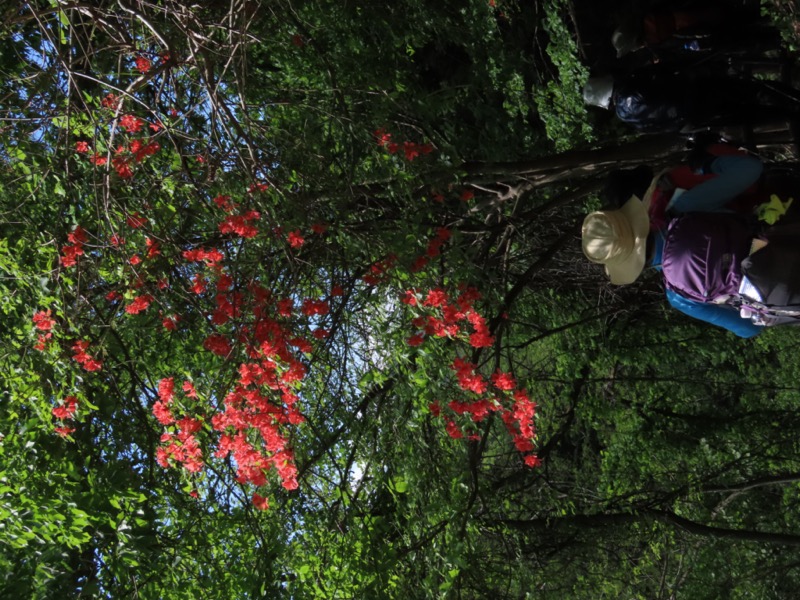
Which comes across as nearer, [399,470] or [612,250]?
[612,250]

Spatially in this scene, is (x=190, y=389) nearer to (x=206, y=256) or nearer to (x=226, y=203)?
(x=206, y=256)

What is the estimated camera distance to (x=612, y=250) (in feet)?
12.8

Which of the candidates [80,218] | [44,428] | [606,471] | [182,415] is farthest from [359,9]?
[606,471]

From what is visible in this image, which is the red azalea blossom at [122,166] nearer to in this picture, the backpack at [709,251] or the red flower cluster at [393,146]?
the red flower cluster at [393,146]

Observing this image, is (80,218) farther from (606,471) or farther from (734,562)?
(734,562)

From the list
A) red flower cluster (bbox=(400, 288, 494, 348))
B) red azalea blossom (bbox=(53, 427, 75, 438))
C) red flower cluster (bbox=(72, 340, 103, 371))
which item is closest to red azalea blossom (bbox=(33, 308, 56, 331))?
red flower cluster (bbox=(72, 340, 103, 371))

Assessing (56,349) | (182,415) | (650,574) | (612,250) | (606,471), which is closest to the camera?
Answer: (612,250)

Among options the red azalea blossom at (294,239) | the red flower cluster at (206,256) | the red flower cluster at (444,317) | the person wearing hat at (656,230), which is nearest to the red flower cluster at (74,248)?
the red flower cluster at (206,256)

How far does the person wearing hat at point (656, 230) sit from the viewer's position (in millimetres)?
3611

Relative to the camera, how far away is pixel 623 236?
12.7 ft

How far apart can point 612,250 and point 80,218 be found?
3.92 metres

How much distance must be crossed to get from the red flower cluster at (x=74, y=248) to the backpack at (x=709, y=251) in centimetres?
384

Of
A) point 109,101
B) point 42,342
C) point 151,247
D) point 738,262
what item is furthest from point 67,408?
point 738,262

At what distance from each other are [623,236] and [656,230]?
0.67ft
